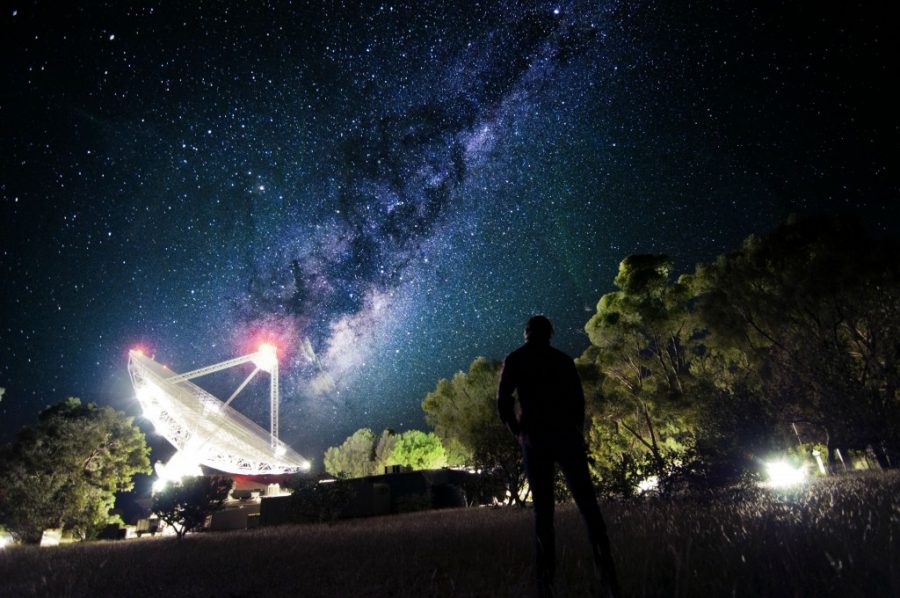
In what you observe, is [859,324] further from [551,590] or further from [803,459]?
[551,590]

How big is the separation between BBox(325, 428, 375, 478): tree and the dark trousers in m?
73.6

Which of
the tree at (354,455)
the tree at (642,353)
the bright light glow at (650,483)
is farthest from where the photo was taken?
the tree at (354,455)

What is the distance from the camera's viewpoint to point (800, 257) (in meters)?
19.1

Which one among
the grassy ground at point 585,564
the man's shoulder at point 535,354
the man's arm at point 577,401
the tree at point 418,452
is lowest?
the grassy ground at point 585,564

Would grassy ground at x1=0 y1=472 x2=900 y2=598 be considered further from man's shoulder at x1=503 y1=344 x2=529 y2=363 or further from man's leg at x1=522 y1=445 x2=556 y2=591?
man's shoulder at x1=503 y1=344 x2=529 y2=363

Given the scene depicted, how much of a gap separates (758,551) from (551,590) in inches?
83.1

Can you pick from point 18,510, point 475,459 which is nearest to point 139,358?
point 18,510

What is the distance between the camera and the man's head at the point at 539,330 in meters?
4.53

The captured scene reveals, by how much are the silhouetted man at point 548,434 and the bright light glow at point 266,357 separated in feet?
179

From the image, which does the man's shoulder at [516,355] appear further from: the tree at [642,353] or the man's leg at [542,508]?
the tree at [642,353]

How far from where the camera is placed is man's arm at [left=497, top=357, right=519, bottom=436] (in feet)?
13.8

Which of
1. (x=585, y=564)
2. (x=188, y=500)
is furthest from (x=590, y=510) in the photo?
(x=188, y=500)

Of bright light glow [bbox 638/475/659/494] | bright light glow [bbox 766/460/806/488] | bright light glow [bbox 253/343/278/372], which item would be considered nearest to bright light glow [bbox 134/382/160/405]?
bright light glow [bbox 253/343/278/372]

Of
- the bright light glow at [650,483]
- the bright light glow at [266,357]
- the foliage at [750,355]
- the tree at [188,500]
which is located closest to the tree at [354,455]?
the bright light glow at [266,357]
